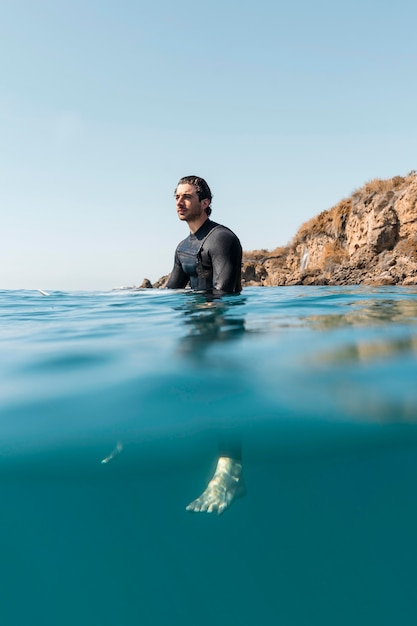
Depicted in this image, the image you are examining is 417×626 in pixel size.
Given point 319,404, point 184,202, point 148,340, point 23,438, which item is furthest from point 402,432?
point 184,202

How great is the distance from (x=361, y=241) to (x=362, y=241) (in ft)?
0.37

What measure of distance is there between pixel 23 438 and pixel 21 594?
53 centimetres

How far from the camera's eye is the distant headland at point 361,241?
52.4ft

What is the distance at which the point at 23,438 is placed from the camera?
155 cm

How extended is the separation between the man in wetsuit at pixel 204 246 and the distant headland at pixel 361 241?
26.2 ft

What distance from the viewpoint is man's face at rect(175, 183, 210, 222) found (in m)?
5.29

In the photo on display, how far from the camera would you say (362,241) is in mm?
19641

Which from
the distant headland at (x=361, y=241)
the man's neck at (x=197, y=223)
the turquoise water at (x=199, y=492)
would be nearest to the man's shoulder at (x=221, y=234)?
the man's neck at (x=197, y=223)

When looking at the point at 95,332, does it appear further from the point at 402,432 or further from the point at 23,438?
the point at 402,432

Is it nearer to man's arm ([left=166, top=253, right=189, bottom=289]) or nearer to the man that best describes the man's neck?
the man

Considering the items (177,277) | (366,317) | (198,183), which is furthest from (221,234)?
(366,317)

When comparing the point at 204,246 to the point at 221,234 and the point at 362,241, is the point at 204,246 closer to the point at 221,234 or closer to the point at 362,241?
the point at 221,234

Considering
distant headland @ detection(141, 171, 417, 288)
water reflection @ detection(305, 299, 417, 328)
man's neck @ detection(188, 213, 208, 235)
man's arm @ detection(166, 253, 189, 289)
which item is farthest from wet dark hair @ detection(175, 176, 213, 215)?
distant headland @ detection(141, 171, 417, 288)

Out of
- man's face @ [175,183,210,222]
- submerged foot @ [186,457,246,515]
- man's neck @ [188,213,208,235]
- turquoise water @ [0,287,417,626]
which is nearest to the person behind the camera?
turquoise water @ [0,287,417,626]
